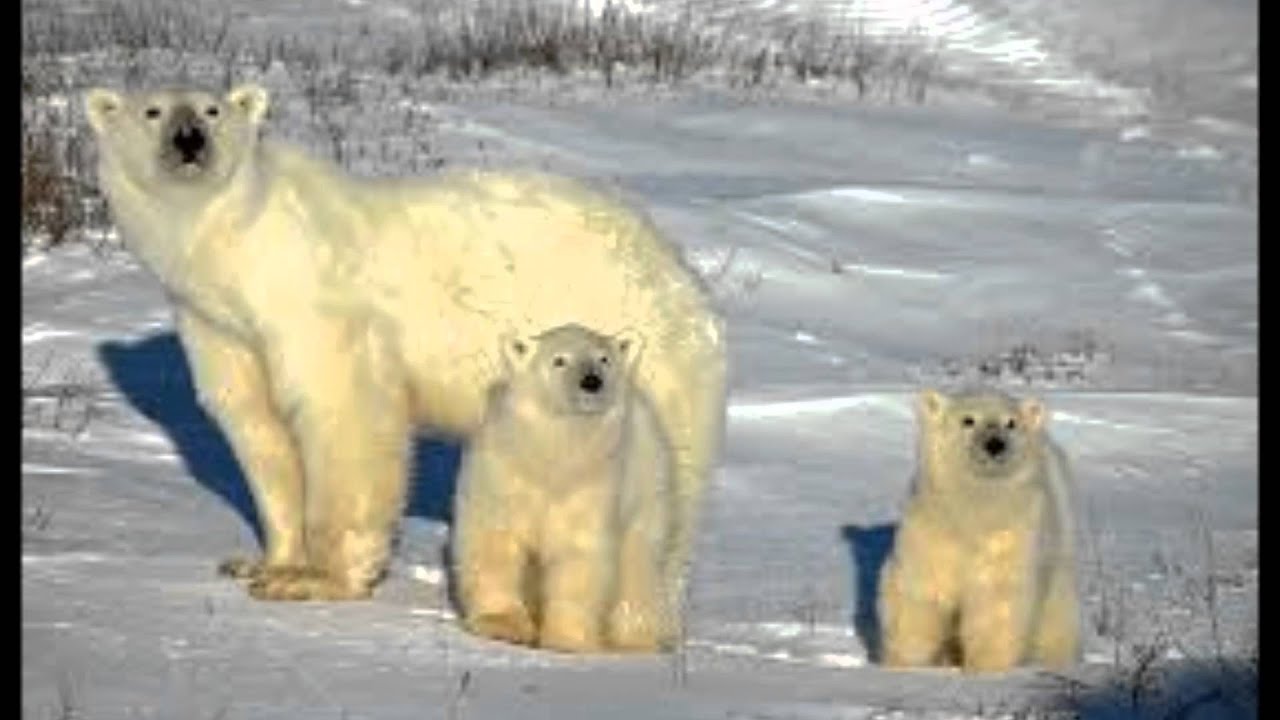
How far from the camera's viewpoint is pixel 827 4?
90.0 feet

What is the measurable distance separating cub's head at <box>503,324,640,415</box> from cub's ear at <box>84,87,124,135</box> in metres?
1.26

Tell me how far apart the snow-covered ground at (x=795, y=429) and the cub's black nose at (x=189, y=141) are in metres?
1.13

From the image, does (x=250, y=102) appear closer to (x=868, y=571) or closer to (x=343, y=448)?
(x=343, y=448)

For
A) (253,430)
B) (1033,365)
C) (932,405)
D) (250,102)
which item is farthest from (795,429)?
(250,102)

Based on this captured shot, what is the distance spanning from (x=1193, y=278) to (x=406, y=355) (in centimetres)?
861

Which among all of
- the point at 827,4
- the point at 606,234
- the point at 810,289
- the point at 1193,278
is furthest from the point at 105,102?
the point at 827,4

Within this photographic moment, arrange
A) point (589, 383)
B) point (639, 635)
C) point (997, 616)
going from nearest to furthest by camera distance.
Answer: point (589, 383) < point (639, 635) < point (997, 616)

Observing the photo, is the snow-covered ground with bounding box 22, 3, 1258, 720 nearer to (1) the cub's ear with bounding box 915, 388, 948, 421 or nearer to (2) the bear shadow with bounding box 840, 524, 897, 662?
(2) the bear shadow with bounding box 840, 524, 897, 662

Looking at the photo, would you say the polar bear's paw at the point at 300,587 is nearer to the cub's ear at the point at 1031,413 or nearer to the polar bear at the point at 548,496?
the polar bear at the point at 548,496

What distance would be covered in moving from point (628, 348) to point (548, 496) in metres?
0.49

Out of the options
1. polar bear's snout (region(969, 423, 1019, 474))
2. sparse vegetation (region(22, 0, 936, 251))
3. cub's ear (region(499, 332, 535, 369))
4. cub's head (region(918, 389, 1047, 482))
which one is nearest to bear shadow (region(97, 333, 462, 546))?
cub's ear (region(499, 332, 535, 369))

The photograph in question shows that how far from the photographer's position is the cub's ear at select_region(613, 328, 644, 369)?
704 centimetres

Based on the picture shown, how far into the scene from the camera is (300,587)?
7.12 metres

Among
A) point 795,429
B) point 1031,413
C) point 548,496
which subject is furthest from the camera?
point 795,429
